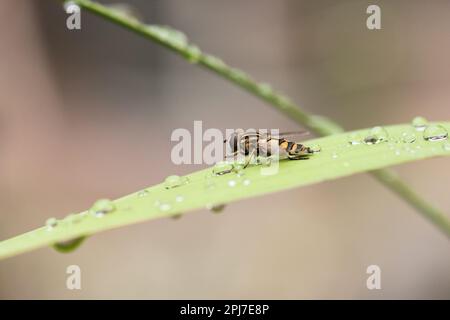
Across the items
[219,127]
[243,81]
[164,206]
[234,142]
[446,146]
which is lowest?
[164,206]

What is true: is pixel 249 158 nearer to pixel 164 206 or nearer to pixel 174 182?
pixel 174 182

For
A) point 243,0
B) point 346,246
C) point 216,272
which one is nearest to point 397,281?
point 346,246

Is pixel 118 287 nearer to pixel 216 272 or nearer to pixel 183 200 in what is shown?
pixel 216 272

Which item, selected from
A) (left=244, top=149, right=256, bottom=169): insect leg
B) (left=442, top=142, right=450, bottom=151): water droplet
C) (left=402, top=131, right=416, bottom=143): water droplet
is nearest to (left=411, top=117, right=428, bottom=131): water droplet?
(left=402, top=131, right=416, bottom=143): water droplet

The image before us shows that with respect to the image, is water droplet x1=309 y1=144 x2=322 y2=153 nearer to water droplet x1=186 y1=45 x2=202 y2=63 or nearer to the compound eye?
the compound eye

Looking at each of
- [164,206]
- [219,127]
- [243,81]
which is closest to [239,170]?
[164,206]

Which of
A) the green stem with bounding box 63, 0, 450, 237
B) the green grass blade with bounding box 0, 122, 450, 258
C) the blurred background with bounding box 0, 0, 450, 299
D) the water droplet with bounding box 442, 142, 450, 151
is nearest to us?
the green grass blade with bounding box 0, 122, 450, 258

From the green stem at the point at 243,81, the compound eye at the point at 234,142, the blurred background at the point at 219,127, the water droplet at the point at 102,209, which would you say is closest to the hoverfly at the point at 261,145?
the compound eye at the point at 234,142
